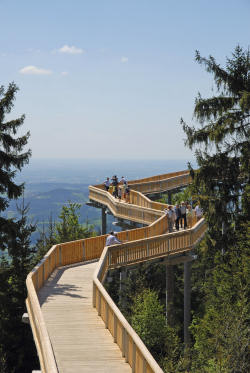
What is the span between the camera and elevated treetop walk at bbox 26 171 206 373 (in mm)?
13664

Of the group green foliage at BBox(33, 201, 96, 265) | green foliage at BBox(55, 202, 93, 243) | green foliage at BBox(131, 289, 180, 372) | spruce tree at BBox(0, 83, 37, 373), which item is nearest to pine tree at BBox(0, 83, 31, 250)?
spruce tree at BBox(0, 83, 37, 373)

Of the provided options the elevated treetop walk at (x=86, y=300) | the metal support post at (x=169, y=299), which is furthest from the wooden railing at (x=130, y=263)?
the metal support post at (x=169, y=299)

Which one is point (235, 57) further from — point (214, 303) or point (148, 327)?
point (148, 327)

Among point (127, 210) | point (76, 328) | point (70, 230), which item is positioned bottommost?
point (70, 230)

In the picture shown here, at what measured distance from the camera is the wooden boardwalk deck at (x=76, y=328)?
13.9 metres

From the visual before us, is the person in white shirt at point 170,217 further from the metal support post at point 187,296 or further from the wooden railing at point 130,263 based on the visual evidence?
the metal support post at point 187,296

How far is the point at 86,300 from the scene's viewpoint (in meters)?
20.2

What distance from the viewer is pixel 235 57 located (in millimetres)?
28391

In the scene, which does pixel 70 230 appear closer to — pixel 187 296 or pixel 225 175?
pixel 187 296

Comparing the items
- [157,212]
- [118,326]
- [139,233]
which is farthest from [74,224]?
[118,326]

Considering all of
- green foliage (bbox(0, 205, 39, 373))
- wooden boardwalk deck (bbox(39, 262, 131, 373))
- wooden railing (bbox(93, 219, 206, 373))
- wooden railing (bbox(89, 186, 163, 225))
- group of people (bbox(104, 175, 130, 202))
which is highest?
group of people (bbox(104, 175, 130, 202))

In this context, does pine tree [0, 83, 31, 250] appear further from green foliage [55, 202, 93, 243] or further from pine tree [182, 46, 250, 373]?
green foliage [55, 202, 93, 243]

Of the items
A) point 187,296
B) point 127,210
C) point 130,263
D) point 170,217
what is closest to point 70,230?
point 127,210

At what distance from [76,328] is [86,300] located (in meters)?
3.26
